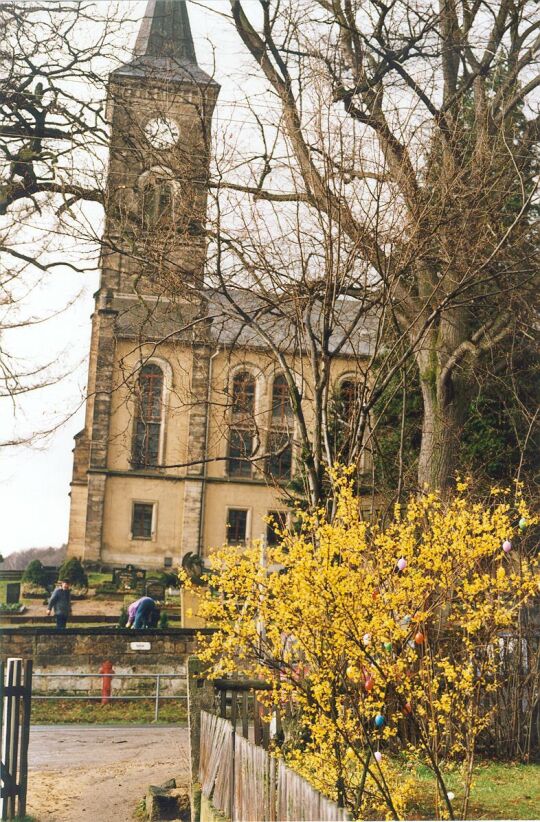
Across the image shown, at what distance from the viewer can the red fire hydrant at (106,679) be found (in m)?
13.7

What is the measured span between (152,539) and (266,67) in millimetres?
14350

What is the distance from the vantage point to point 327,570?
571 cm

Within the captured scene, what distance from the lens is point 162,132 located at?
10484 millimetres

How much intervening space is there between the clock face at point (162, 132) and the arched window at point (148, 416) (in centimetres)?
226

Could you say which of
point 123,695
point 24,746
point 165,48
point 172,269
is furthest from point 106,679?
point 165,48

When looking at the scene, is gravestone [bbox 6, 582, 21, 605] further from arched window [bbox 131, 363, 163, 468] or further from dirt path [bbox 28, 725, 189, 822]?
dirt path [bbox 28, 725, 189, 822]

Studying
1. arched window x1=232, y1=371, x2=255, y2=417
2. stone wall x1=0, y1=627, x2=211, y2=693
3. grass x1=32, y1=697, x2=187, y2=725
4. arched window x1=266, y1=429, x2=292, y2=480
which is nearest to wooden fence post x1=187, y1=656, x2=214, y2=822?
arched window x1=266, y1=429, x2=292, y2=480

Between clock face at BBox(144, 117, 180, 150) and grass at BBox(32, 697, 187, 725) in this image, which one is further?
grass at BBox(32, 697, 187, 725)

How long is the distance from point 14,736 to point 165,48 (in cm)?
707

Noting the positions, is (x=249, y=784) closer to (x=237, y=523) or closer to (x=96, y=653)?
(x=96, y=653)

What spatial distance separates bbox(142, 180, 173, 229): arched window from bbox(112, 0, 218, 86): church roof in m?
1.12

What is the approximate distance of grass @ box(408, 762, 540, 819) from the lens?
6.78m

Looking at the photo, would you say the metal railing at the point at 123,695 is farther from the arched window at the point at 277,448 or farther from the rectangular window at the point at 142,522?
the rectangular window at the point at 142,522

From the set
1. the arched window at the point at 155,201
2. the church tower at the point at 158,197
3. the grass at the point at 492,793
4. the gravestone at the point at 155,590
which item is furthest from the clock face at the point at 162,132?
the gravestone at the point at 155,590
